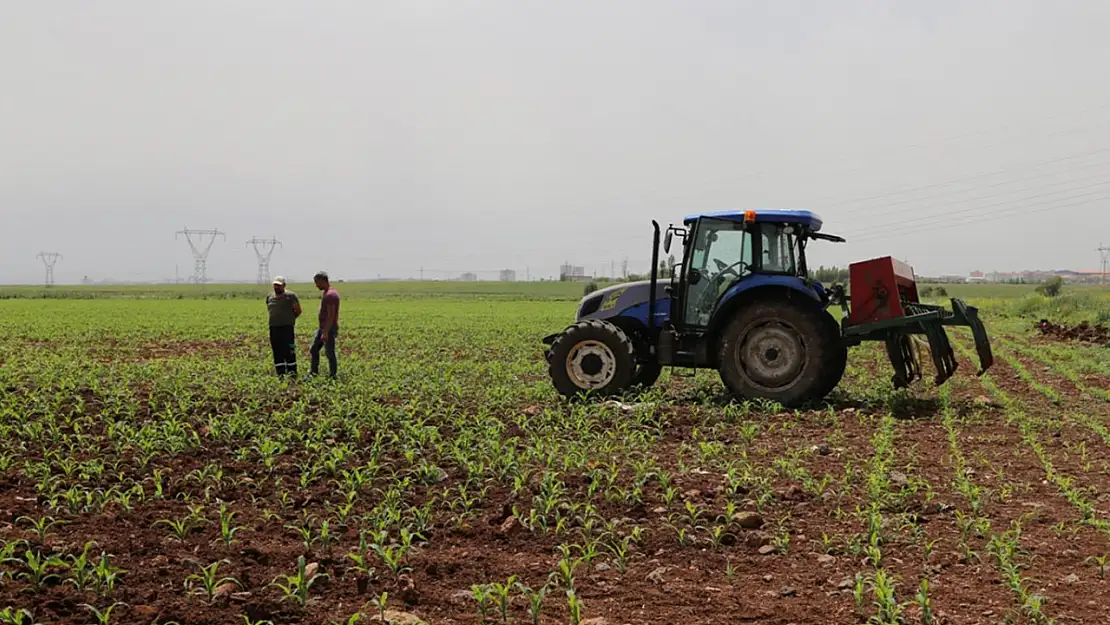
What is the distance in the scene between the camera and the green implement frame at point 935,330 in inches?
400

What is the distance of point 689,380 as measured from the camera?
13531 millimetres

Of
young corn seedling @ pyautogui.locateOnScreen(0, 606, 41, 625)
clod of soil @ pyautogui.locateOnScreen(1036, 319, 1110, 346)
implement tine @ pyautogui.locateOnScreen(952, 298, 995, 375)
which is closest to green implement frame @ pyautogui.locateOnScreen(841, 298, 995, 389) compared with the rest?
implement tine @ pyautogui.locateOnScreen(952, 298, 995, 375)

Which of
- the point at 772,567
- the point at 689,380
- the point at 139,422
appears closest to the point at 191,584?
the point at 772,567

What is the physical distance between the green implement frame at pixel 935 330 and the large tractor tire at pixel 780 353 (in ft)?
1.23

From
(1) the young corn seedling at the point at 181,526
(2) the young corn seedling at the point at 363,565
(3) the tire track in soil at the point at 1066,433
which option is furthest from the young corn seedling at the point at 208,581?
(3) the tire track in soil at the point at 1066,433

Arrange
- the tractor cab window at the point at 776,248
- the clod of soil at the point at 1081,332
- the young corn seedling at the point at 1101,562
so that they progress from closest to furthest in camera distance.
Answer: the young corn seedling at the point at 1101,562, the tractor cab window at the point at 776,248, the clod of soil at the point at 1081,332

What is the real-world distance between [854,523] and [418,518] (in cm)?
273

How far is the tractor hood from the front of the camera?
11.5 metres

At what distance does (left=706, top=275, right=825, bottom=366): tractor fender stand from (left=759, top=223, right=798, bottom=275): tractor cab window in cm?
21

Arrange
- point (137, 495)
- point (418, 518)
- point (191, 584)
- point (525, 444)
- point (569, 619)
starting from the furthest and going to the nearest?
point (525, 444), point (137, 495), point (418, 518), point (191, 584), point (569, 619)

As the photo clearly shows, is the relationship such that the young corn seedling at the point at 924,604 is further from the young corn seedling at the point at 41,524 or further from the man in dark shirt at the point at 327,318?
the man in dark shirt at the point at 327,318

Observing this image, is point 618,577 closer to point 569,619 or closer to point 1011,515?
point 569,619

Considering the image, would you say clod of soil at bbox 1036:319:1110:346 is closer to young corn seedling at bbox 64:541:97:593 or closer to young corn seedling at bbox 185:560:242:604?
young corn seedling at bbox 185:560:242:604

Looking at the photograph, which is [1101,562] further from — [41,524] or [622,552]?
[41,524]
